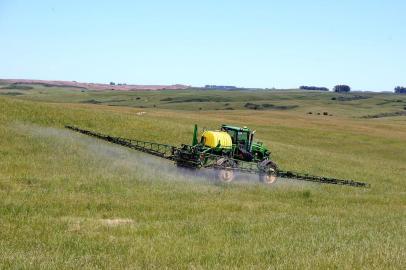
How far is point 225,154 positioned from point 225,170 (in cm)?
165

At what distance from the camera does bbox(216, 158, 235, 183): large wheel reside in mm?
24297

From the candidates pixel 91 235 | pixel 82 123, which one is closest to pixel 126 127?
pixel 82 123

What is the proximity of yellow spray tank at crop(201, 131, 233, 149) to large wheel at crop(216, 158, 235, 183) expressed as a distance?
3.19 ft

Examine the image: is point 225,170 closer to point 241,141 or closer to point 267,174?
point 241,141

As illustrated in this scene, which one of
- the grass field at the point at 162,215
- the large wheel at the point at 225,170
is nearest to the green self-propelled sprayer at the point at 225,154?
the large wheel at the point at 225,170

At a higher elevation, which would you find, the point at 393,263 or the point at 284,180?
the point at 393,263

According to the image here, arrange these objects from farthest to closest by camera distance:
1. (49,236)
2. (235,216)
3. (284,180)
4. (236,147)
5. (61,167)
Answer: (284,180) < (236,147) < (61,167) < (235,216) < (49,236)

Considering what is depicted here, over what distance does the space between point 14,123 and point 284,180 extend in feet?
63.5

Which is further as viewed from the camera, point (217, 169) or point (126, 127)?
point (126, 127)

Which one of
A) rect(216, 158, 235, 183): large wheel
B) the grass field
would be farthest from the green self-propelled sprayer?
the grass field

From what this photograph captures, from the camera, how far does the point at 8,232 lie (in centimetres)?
1166

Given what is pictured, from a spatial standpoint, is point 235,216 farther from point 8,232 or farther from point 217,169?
point 217,169

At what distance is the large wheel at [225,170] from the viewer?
24.3 m

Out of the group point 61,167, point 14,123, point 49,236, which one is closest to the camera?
point 49,236
